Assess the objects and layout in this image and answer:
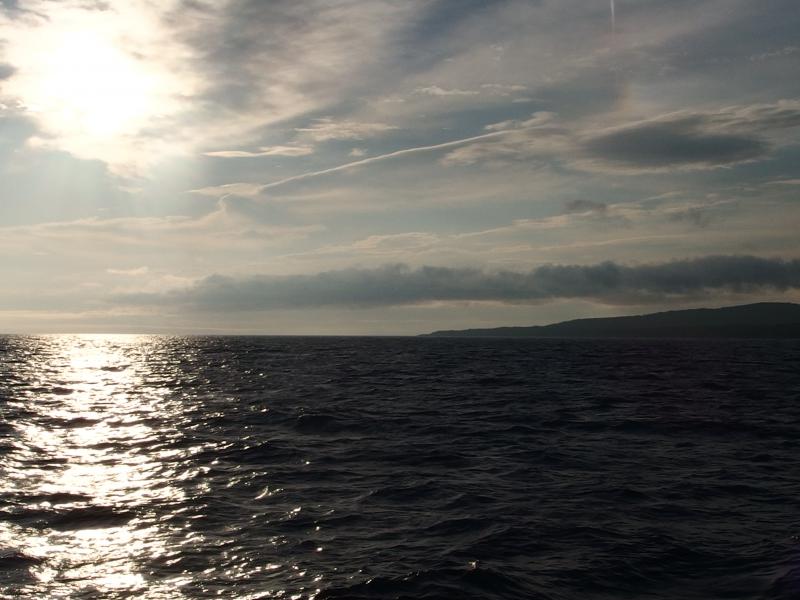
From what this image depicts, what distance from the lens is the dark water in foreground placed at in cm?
1092

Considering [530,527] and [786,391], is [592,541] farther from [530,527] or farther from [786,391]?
[786,391]

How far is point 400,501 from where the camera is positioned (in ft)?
51.2

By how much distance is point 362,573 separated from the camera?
11.1 meters

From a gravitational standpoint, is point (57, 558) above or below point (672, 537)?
above

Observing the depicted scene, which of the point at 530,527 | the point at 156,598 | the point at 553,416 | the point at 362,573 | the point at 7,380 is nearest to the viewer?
the point at 156,598

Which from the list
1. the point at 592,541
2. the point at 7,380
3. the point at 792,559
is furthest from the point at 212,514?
the point at 7,380

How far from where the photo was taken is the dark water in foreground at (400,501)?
10922 millimetres

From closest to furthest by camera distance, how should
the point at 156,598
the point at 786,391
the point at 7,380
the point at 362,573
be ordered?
the point at 156,598
the point at 362,573
the point at 786,391
the point at 7,380

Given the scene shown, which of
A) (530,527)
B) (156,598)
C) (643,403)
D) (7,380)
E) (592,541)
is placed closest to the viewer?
(156,598)

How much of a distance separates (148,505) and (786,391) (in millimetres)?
40654

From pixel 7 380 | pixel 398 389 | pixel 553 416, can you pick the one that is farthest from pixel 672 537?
pixel 7 380

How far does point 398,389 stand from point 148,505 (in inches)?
1086

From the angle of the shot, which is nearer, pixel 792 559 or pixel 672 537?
pixel 792 559

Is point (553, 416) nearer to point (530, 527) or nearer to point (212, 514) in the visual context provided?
point (530, 527)
